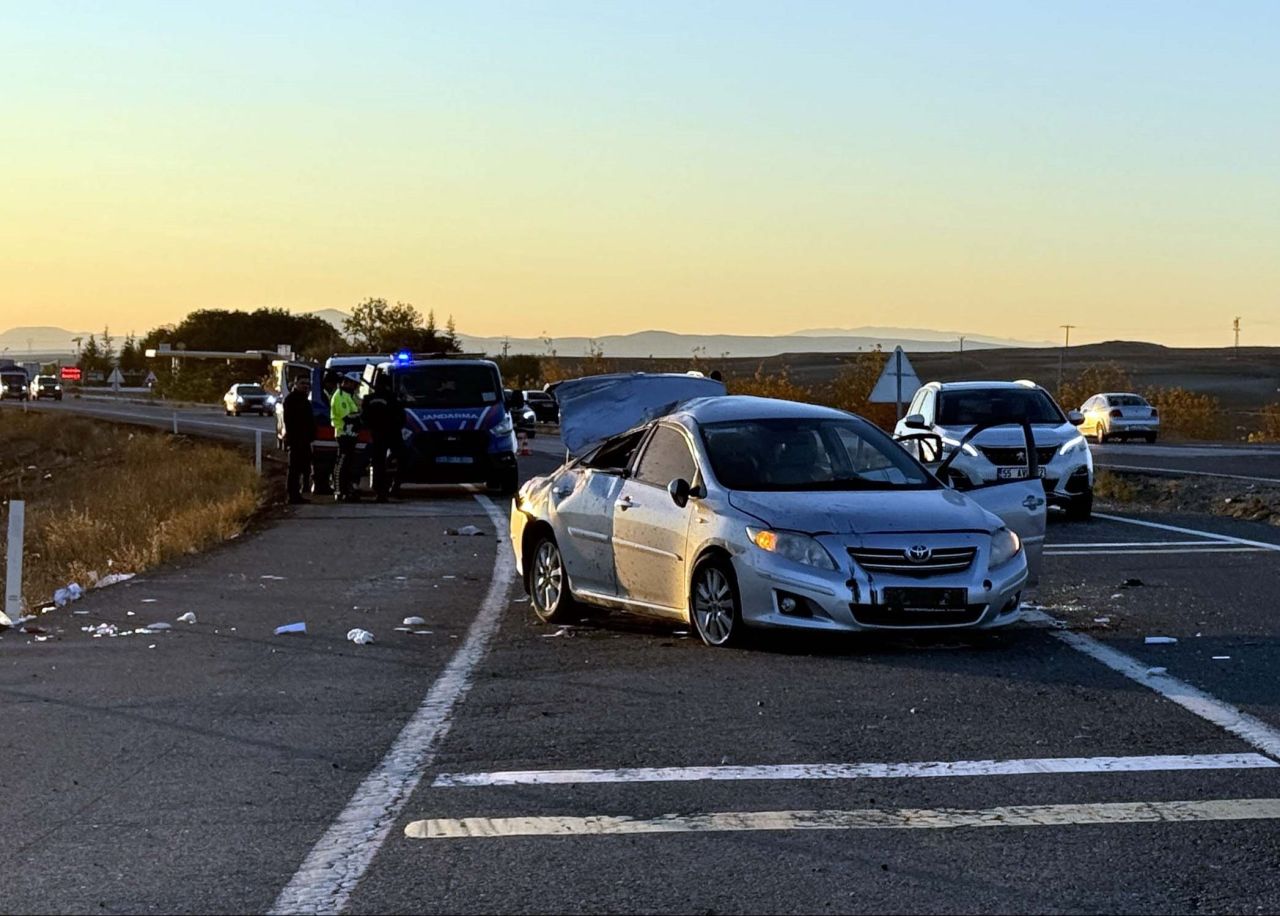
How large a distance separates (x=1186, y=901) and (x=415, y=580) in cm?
1088

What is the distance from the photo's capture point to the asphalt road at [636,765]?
605cm

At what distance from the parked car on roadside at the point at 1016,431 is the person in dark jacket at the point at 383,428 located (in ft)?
23.9

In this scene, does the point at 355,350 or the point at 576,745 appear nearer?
the point at 576,745

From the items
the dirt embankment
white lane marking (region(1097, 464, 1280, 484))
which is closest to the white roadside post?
the dirt embankment

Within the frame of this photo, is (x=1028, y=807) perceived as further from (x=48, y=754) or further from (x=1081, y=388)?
(x=1081, y=388)

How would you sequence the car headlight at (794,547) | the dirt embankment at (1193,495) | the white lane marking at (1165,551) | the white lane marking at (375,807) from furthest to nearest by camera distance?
the dirt embankment at (1193,495)
the white lane marking at (1165,551)
the car headlight at (794,547)
the white lane marking at (375,807)

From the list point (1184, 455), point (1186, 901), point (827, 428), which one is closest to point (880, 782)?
point (1186, 901)

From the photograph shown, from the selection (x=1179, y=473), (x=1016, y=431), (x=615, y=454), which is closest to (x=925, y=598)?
(x=615, y=454)

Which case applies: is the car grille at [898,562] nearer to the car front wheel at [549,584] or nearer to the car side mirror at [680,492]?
the car side mirror at [680,492]

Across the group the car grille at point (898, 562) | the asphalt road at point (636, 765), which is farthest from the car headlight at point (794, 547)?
the asphalt road at point (636, 765)

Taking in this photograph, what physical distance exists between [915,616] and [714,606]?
127 centimetres

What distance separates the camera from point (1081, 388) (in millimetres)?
80812

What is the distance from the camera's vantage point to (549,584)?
513 inches

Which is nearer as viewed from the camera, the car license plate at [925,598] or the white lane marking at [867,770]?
the white lane marking at [867,770]
